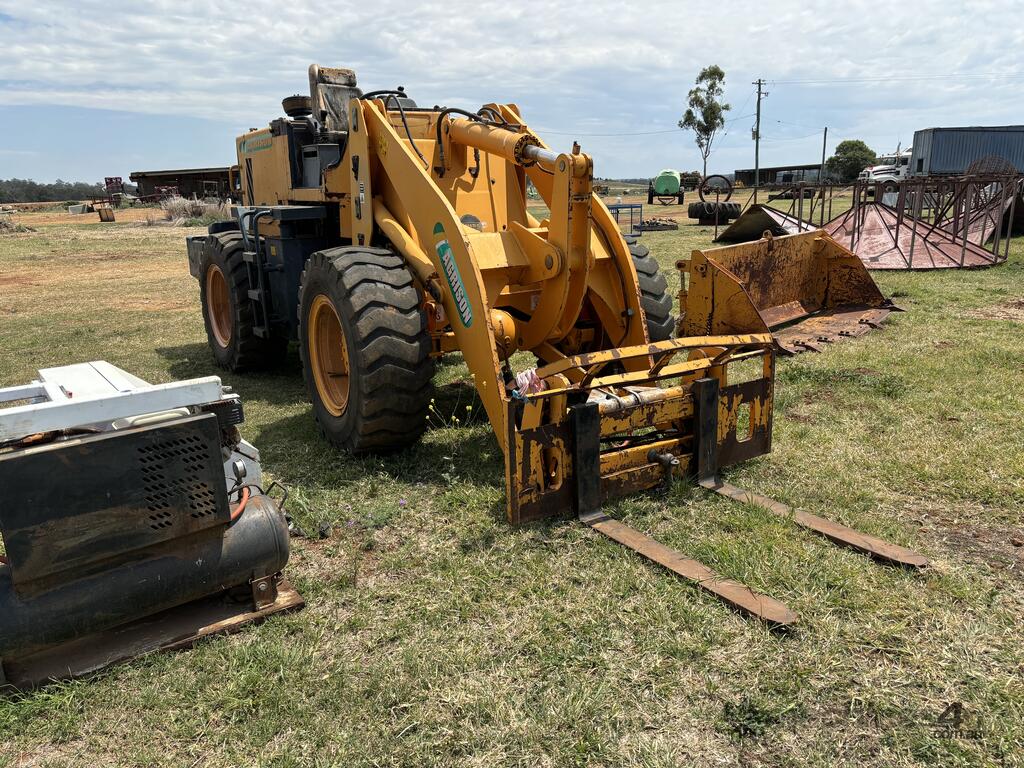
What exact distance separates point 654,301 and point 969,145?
42.9 metres

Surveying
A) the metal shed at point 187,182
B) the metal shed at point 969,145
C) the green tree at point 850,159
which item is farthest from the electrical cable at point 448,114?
the green tree at point 850,159

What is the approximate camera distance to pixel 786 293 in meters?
8.28

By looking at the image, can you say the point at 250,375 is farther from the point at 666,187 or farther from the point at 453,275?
the point at 666,187

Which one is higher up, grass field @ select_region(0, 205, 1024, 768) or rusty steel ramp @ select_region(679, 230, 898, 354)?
rusty steel ramp @ select_region(679, 230, 898, 354)

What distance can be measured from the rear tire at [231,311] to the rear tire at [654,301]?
3638 mm

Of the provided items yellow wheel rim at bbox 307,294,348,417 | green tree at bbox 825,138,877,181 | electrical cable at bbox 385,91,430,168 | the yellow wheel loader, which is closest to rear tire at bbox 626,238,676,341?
the yellow wheel loader

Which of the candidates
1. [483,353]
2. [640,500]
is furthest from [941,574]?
[483,353]

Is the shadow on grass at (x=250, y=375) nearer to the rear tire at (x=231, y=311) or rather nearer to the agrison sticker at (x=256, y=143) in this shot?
the rear tire at (x=231, y=311)

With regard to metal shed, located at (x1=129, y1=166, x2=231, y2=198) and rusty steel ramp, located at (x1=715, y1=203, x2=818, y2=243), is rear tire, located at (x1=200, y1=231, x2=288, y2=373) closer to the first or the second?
rusty steel ramp, located at (x1=715, y1=203, x2=818, y2=243)

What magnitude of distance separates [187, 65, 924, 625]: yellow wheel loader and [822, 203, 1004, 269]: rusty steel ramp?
28.5 feet

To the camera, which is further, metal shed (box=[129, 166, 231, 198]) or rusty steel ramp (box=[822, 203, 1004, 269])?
metal shed (box=[129, 166, 231, 198])

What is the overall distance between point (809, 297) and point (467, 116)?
212 inches

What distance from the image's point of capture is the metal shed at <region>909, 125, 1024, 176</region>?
3869cm

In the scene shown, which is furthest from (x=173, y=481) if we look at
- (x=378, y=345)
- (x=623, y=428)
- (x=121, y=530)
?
(x=623, y=428)
